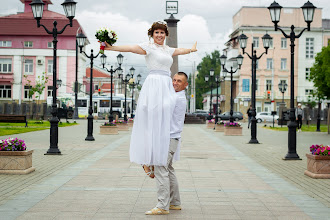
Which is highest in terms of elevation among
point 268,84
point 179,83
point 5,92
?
point 268,84

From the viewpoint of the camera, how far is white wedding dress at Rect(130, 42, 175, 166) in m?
5.71

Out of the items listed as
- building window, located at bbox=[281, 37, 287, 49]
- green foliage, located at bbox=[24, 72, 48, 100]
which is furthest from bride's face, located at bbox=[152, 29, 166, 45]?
building window, located at bbox=[281, 37, 287, 49]

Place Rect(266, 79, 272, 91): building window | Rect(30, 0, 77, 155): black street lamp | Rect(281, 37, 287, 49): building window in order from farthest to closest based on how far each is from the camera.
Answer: Rect(281, 37, 287, 49): building window < Rect(266, 79, 272, 91): building window < Rect(30, 0, 77, 155): black street lamp

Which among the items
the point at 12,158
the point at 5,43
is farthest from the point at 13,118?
the point at 5,43

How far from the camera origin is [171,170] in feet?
19.8

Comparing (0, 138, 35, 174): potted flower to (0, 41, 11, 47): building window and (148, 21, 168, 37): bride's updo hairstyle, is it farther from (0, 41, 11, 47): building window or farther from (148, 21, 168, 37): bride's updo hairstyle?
(0, 41, 11, 47): building window

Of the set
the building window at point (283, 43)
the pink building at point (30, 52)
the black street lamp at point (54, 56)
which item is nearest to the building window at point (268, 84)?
the building window at point (283, 43)

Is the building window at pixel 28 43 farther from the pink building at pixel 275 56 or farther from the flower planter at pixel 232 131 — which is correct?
the flower planter at pixel 232 131

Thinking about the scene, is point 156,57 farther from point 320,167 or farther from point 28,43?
point 28,43

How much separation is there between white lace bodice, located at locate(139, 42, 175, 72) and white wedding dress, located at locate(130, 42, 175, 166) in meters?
0.12

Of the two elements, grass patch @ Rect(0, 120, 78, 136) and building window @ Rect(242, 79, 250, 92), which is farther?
building window @ Rect(242, 79, 250, 92)

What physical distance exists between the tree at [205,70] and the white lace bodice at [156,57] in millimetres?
93957

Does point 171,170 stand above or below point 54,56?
below

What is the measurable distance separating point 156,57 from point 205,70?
96061 millimetres
